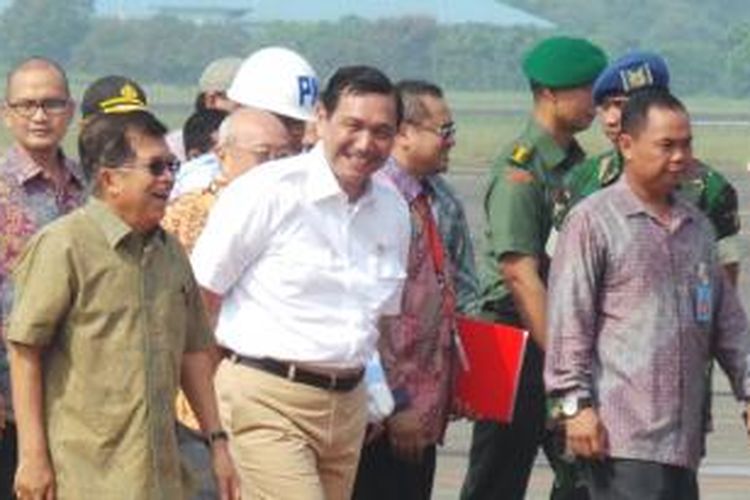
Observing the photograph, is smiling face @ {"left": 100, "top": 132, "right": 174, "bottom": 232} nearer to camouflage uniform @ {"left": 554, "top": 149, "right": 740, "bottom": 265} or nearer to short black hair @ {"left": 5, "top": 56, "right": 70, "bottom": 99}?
short black hair @ {"left": 5, "top": 56, "right": 70, "bottom": 99}

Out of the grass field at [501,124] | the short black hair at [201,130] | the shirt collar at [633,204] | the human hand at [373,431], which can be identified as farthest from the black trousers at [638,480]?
the grass field at [501,124]

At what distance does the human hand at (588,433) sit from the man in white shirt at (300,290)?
2.05ft

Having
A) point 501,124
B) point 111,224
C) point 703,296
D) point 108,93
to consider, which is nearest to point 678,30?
point 501,124

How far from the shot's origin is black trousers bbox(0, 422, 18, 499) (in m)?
8.73

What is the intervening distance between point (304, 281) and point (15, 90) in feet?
4.61

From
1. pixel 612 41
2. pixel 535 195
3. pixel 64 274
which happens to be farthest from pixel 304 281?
pixel 612 41

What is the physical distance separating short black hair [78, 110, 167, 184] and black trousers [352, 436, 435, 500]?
179cm

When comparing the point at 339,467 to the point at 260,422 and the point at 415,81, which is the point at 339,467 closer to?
the point at 260,422

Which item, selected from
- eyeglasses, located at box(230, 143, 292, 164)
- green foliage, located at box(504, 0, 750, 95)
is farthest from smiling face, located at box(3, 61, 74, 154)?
green foliage, located at box(504, 0, 750, 95)

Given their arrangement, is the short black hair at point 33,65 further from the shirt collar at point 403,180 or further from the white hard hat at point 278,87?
the shirt collar at point 403,180

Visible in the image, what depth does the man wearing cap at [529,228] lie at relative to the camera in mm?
9727

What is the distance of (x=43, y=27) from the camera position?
9975 centimetres

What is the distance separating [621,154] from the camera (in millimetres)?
9047

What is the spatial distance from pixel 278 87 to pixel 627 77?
1121 mm
